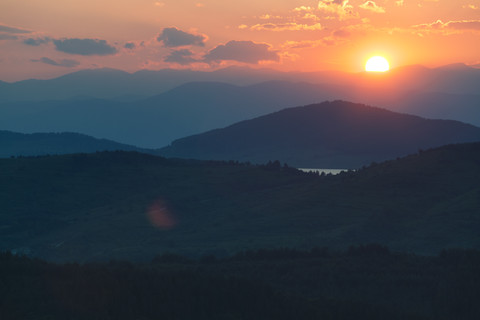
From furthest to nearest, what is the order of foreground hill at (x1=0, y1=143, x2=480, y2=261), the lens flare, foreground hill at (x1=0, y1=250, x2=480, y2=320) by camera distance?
1. the lens flare
2. foreground hill at (x1=0, y1=143, x2=480, y2=261)
3. foreground hill at (x1=0, y1=250, x2=480, y2=320)

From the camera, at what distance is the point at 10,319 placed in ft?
166

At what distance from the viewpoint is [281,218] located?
163125mm

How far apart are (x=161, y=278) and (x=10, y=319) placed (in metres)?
15.9

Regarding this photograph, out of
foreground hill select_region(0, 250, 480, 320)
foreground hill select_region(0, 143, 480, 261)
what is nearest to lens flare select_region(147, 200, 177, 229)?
foreground hill select_region(0, 143, 480, 261)

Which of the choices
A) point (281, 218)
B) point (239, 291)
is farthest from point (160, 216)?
point (239, 291)

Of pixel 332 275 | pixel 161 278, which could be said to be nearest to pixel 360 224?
pixel 332 275

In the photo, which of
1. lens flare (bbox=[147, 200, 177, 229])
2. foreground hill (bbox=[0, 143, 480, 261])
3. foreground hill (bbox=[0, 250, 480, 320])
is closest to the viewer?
foreground hill (bbox=[0, 250, 480, 320])

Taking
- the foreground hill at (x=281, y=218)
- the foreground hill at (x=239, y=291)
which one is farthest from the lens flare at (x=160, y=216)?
the foreground hill at (x=239, y=291)

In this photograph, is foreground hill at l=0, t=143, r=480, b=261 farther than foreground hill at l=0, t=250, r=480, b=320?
Yes

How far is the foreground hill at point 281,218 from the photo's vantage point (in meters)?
138

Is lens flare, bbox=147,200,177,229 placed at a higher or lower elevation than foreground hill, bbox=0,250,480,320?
lower

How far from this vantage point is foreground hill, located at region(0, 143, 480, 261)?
138375 mm

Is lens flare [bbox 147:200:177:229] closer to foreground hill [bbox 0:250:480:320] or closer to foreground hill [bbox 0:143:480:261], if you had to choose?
foreground hill [bbox 0:143:480:261]

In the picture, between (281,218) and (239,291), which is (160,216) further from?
(239,291)
